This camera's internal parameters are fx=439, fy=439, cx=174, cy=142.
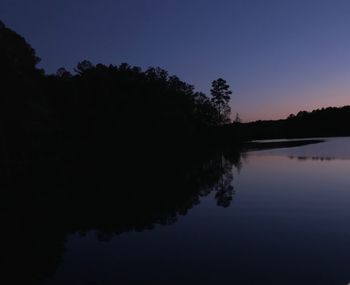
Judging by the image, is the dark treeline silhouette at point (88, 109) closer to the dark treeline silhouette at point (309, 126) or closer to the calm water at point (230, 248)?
the calm water at point (230, 248)

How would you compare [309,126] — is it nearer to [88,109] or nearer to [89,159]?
[88,109]

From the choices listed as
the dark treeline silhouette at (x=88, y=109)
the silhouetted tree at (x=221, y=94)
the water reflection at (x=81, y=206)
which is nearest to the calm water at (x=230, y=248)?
the water reflection at (x=81, y=206)

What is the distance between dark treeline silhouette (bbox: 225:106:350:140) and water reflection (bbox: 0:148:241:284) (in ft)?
430

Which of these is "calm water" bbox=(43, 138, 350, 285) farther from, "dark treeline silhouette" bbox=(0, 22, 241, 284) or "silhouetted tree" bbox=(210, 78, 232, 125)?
"silhouetted tree" bbox=(210, 78, 232, 125)

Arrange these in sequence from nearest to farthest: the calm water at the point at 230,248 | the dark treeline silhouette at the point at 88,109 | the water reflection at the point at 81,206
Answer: the calm water at the point at 230,248 → the water reflection at the point at 81,206 → the dark treeline silhouette at the point at 88,109

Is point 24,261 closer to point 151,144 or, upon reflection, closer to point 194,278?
point 194,278

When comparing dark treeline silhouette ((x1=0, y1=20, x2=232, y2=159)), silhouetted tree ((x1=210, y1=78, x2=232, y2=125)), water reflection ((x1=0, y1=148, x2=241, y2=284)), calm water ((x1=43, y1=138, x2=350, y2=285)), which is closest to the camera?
calm water ((x1=43, y1=138, x2=350, y2=285))

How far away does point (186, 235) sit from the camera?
46.6 ft

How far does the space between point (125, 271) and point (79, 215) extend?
28.1 feet

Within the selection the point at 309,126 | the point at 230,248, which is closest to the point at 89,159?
the point at 230,248

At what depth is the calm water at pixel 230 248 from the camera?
9.95m

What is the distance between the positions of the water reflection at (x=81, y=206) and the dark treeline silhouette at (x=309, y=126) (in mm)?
130939

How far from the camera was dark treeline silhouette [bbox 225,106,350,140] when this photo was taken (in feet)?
551

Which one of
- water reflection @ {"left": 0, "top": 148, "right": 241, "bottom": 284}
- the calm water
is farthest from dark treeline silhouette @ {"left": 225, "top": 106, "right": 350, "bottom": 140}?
the calm water
